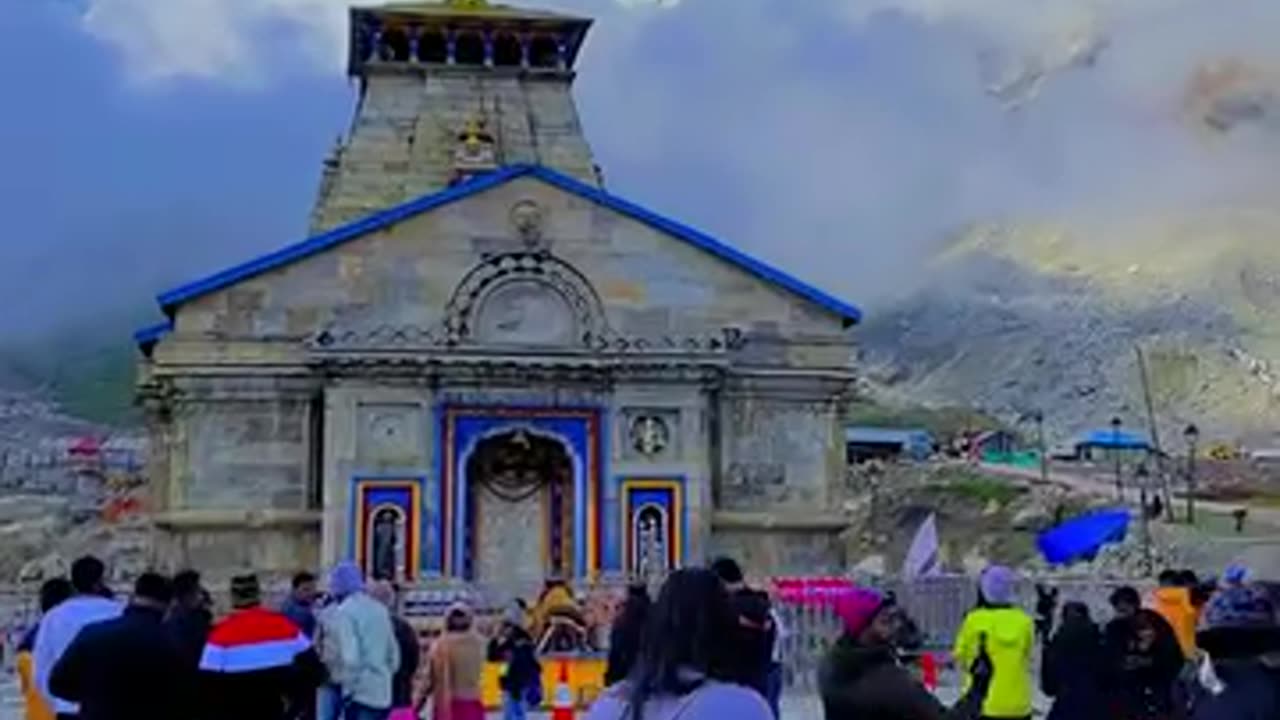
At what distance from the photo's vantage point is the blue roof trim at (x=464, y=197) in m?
31.1

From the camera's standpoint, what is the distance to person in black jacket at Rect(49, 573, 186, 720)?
27.3 feet

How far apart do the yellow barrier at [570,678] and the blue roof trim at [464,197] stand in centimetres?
1022

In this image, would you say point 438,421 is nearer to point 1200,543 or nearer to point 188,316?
point 188,316

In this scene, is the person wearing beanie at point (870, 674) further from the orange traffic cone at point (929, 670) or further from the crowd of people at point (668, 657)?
the orange traffic cone at point (929, 670)

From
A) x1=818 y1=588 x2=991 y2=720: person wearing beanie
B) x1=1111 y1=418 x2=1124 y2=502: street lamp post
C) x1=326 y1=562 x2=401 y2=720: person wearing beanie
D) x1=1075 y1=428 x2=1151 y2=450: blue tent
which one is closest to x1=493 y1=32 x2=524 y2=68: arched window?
x1=326 y1=562 x2=401 y2=720: person wearing beanie

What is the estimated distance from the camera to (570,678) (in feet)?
70.0

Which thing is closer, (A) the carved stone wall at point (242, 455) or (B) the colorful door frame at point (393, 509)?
(B) the colorful door frame at point (393, 509)

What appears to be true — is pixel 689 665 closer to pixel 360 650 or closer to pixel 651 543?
pixel 360 650

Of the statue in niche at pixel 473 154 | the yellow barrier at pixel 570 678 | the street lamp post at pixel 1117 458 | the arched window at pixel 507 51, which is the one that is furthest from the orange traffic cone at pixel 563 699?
the street lamp post at pixel 1117 458

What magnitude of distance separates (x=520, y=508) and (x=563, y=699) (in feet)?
42.4

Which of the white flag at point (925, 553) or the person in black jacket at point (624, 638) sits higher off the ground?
the white flag at point (925, 553)

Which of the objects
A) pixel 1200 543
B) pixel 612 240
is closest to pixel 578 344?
pixel 612 240

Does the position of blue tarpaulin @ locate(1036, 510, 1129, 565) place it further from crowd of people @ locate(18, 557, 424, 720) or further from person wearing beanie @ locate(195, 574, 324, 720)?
person wearing beanie @ locate(195, 574, 324, 720)

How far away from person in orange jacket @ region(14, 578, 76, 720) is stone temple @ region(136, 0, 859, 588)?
17108 mm
